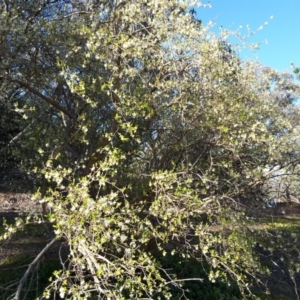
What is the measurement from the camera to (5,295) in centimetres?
569

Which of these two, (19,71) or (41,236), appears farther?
(41,236)

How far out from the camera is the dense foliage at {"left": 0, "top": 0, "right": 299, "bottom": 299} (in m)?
4.57

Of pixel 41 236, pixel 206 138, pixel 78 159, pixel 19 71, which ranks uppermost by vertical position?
pixel 19 71

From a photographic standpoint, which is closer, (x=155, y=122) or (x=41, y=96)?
(x=41, y=96)

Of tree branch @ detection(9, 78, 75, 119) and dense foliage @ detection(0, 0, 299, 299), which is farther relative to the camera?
tree branch @ detection(9, 78, 75, 119)

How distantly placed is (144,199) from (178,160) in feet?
2.68

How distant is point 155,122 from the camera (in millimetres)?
5547

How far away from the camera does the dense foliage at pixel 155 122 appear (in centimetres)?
457

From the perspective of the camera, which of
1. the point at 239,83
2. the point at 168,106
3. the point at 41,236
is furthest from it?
the point at 41,236

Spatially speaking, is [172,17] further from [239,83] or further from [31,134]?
[31,134]

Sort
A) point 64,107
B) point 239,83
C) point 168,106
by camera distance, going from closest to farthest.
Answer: point 168,106, point 239,83, point 64,107

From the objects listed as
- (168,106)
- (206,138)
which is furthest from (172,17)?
(206,138)

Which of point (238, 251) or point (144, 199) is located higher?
point (144, 199)

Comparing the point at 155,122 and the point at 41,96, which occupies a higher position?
the point at 155,122
